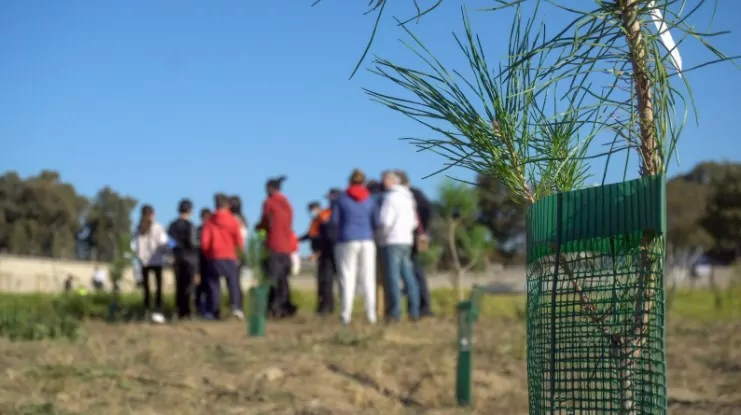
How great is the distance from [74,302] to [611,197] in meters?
10.7

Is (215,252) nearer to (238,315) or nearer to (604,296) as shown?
(238,315)

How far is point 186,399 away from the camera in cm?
515

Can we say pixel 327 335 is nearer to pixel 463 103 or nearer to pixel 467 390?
pixel 467 390

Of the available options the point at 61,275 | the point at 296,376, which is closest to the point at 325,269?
the point at 296,376

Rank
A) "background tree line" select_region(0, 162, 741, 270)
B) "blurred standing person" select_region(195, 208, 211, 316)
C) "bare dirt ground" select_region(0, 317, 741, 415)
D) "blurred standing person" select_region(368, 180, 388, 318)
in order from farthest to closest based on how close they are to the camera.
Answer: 1. "background tree line" select_region(0, 162, 741, 270)
2. "blurred standing person" select_region(195, 208, 211, 316)
3. "blurred standing person" select_region(368, 180, 388, 318)
4. "bare dirt ground" select_region(0, 317, 741, 415)

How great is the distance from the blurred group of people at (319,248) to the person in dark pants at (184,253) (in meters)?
0.01

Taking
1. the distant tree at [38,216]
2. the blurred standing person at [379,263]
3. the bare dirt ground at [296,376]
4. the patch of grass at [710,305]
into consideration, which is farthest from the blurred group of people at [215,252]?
the distant tree at [38,216]

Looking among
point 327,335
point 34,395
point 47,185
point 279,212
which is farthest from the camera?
point 47,185

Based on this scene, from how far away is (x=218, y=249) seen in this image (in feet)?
35.9

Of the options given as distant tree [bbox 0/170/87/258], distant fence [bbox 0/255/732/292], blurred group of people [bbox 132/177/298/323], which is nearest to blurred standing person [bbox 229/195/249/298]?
blurred group of people [bbox 132/177/298/323]

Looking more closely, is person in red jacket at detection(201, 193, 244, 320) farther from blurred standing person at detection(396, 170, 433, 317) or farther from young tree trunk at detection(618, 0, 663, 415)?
young tree trunk at detection(618, 0, 663, 415)

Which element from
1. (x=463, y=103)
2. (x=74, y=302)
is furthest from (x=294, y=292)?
(x=463, y=103)

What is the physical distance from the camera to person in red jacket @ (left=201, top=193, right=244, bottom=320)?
10945 mm

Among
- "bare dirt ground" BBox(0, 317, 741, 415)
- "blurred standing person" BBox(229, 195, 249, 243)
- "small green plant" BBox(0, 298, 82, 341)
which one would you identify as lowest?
"bare dirt ground" BBox(0, 317, 741, 415)
